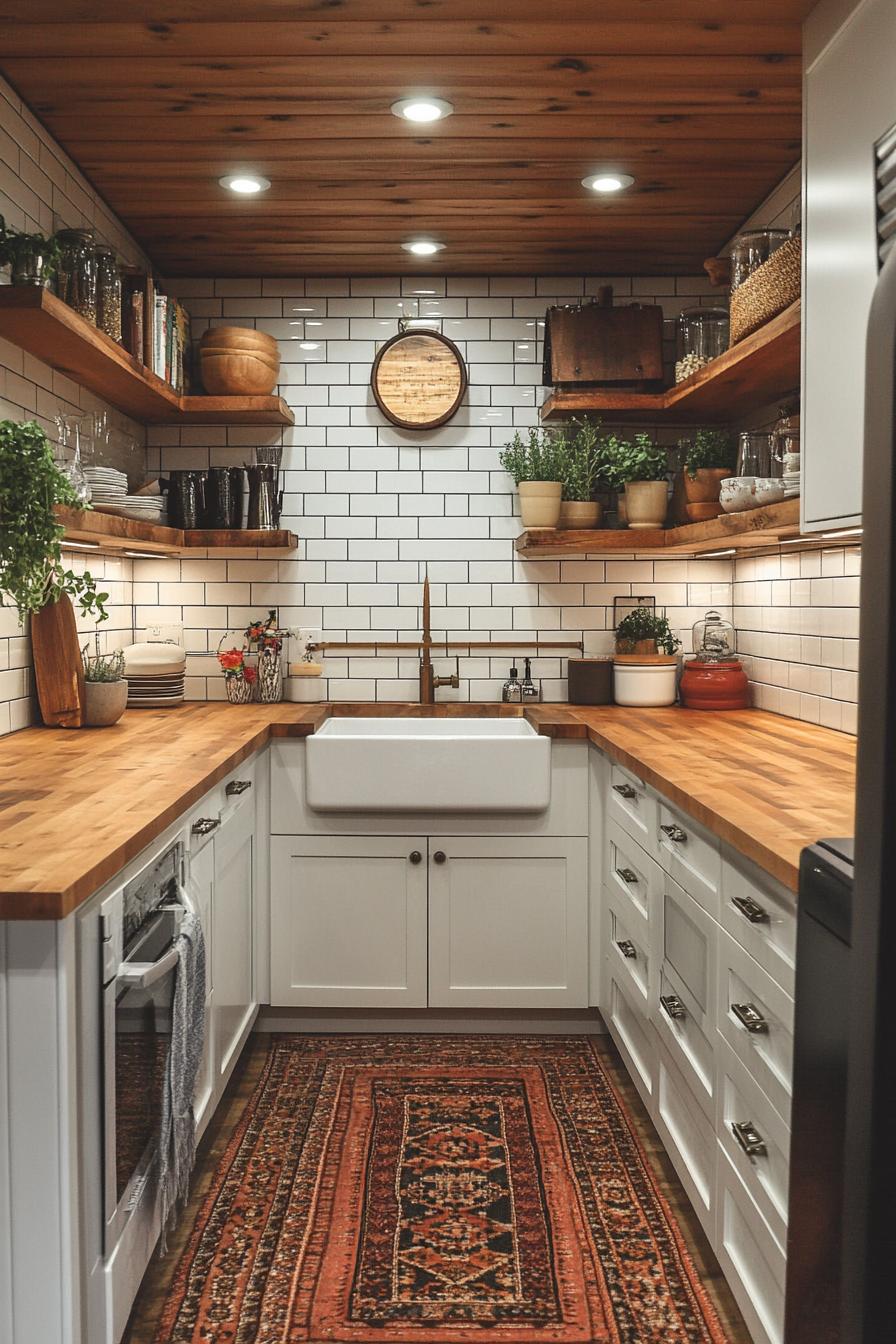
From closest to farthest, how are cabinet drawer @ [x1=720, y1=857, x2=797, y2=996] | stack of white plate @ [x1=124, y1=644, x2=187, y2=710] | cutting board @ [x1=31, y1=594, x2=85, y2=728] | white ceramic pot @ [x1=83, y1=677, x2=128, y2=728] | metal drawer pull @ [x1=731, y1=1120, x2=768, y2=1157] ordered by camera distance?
cabinet drawer @ [x1=720, y1=857, x2=797, y2=996]
metal drawer pull @ [x1=731, y1=1120, x2=768, y2=1157]
cutting board @ [x1=31, y1=594, x2=85, y2=728]
white ceramic pot @ [x1=83, y1=677, x2=128, y2=728]
stack of white plate @ [x1=124, y1=644, x2=187, y2=710]

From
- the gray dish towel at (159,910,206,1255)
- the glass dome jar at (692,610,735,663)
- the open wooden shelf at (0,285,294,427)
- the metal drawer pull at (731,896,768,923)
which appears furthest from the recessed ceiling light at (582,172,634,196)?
the gray dish towel at (159,910,206,1255)

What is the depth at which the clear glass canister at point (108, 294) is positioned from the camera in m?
2.87

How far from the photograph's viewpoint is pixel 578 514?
3.79 metres

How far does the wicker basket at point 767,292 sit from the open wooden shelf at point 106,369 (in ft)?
5.18

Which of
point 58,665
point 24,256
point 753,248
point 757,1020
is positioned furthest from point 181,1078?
point 753,248

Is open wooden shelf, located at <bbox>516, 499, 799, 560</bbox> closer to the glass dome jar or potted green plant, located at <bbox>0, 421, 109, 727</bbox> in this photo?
the glass dome jar

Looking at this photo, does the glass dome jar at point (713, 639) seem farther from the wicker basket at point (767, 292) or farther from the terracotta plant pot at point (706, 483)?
the wicker basket at point (767, 292)

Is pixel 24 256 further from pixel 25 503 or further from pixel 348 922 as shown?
pixel 348 922

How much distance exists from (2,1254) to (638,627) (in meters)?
2.84

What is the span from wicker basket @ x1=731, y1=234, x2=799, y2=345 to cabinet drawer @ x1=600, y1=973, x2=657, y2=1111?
1.69 m

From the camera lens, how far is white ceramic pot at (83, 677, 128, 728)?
3098 mm

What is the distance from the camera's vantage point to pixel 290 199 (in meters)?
3.28

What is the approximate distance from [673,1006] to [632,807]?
24.5 inches

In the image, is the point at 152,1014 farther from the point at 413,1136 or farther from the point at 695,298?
the point at 695,298
